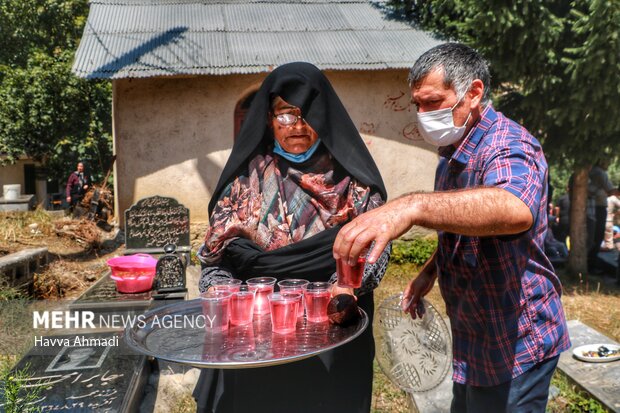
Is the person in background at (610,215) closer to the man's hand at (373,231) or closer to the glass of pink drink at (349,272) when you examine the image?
the glass of pink drink at (349,272)

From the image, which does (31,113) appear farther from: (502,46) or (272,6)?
(502,46)

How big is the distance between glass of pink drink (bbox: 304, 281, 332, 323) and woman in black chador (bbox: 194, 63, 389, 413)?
0.99 feet

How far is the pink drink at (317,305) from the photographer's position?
2.02m

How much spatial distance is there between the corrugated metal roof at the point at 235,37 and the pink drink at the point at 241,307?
20.6ft

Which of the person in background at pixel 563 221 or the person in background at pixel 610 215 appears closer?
the person in background at pixel 610 215

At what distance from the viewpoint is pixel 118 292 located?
5172 mm

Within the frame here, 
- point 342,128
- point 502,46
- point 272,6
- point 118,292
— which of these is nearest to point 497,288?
point 342,128

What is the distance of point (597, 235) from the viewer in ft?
27.6

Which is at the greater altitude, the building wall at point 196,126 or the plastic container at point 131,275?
the building wall at point 196,126

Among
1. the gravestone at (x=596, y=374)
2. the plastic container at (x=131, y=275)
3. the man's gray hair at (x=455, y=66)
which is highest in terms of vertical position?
the man's gray hair at (x=455, y=66)

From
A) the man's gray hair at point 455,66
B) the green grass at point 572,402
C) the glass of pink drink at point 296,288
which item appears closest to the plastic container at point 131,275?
the glass of pink drink at point 296,288

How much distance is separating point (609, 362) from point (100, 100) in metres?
13.8

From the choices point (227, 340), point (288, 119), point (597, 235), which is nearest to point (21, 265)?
point (288, 119)

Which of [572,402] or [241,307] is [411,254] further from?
[241,307]
